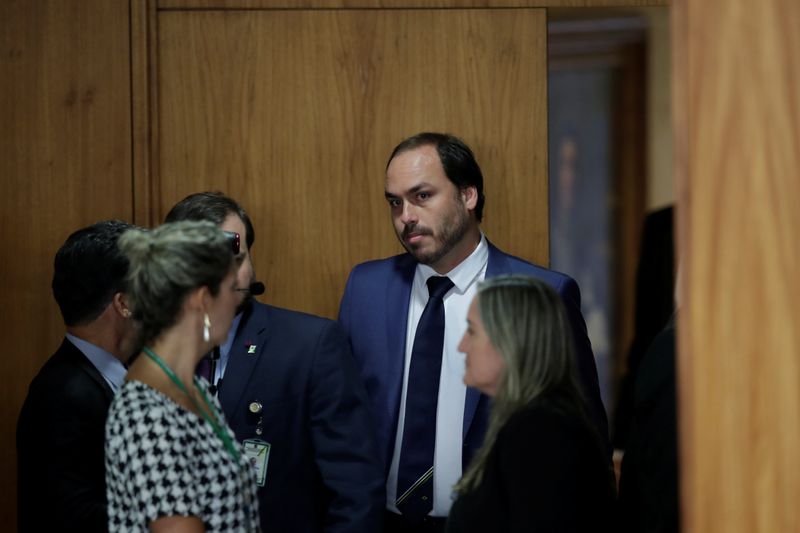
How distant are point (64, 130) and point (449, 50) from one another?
128 centimetres

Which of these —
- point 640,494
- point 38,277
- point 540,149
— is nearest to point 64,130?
point 38,277

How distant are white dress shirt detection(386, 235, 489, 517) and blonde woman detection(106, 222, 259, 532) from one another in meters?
0.89

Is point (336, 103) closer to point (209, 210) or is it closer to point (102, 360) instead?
point (209, 210)

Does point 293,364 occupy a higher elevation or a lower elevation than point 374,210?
lower

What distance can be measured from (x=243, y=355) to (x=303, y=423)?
0.77ft

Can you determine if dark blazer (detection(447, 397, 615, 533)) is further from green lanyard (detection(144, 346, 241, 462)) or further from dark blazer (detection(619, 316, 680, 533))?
green lanyard (detection(144, 346, 241, 462))

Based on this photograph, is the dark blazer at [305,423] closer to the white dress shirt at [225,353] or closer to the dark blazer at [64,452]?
the white dress shirt at [225,353]

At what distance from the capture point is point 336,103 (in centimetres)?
355

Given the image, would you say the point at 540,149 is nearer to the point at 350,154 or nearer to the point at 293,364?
the point at 350,154

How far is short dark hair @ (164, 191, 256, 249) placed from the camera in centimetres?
298

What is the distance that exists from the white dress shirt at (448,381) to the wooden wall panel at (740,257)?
4.28 feet

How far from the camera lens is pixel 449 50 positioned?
354 centimetres

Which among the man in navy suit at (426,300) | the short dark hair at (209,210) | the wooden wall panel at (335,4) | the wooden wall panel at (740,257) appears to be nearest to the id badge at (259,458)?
the man in navy suit at (426,300)

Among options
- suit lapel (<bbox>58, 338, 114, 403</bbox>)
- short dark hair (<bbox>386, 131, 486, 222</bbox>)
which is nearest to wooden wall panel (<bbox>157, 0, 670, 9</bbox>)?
short dark hair (<bbox>386, 131, 486, 222</bbox>)
